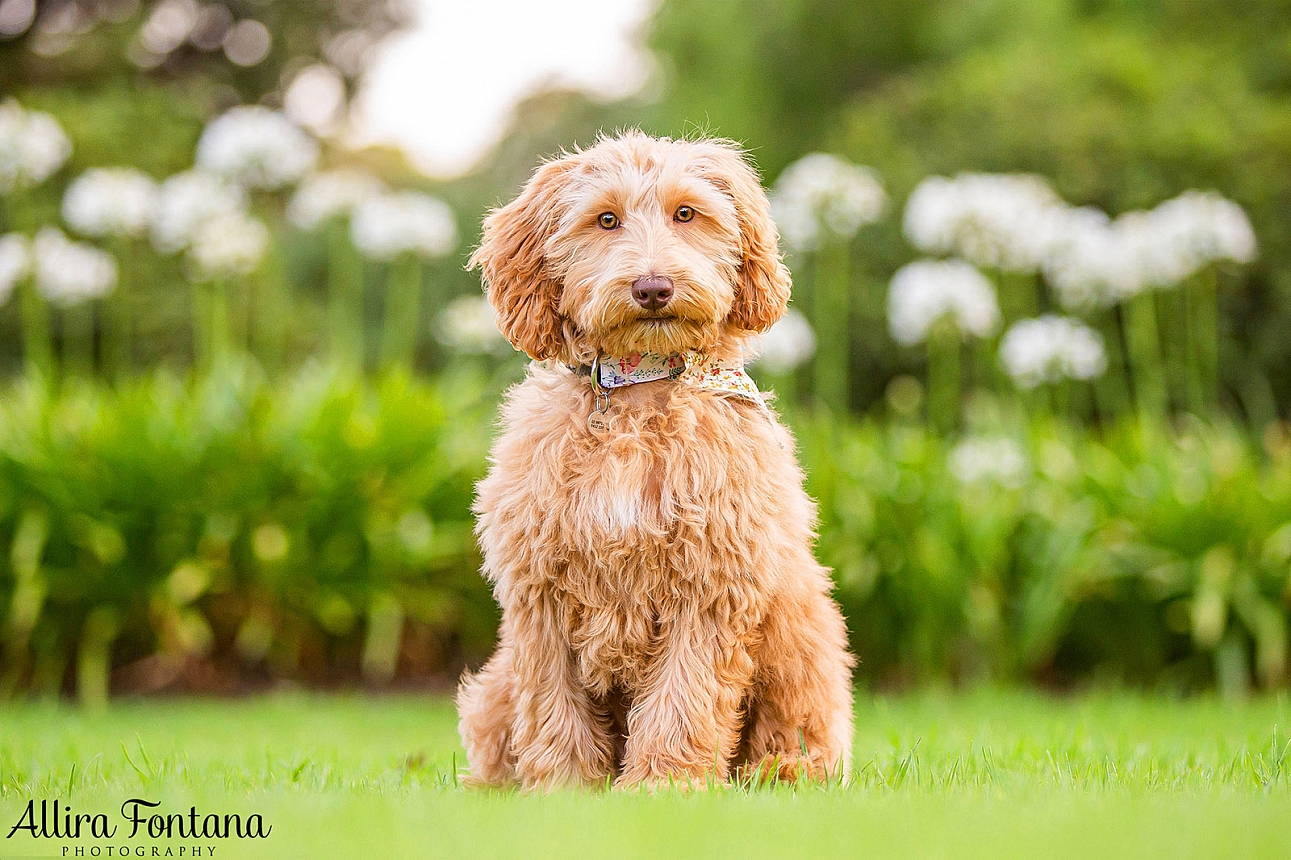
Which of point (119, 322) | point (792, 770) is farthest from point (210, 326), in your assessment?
point (792, 770)

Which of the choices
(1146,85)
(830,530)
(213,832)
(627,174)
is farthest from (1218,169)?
(213,832)

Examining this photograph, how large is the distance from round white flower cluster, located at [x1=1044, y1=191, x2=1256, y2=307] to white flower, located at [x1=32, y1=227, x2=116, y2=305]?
20.4 feet

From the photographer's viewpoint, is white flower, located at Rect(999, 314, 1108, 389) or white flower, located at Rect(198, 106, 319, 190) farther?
white flower, located at Rect(198, 106, 319, 190)

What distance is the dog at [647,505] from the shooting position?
3160 millimetres

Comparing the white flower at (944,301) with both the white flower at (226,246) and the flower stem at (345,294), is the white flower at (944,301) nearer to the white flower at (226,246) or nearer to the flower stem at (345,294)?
the white flower at (226,246)

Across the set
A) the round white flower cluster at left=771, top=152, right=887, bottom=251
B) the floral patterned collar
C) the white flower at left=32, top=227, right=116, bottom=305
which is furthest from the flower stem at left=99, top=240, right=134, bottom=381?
the floral patterned collar

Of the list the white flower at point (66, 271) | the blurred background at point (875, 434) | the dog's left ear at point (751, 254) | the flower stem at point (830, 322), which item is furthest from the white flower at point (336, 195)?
the dog's left ear at point (751, 254)

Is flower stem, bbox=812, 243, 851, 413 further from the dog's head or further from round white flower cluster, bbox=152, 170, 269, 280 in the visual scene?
the dog's head

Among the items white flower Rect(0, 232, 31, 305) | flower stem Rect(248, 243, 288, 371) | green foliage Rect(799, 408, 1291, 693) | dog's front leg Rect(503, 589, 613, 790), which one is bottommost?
dog's front leg Rect(503, 589, 613, 790)

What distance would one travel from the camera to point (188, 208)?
7.47m

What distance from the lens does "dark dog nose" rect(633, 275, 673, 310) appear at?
308 centimetres

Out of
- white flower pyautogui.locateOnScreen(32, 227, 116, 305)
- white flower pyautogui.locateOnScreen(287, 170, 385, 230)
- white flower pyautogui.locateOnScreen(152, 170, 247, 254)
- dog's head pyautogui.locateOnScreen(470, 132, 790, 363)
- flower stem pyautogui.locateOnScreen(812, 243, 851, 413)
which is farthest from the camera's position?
flower stem pyautogui.locateOnScreen(812, 243, 851, 413)

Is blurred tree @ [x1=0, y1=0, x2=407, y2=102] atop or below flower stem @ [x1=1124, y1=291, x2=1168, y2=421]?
atop

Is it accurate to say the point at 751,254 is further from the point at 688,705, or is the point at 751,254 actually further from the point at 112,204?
the point at 112,204
